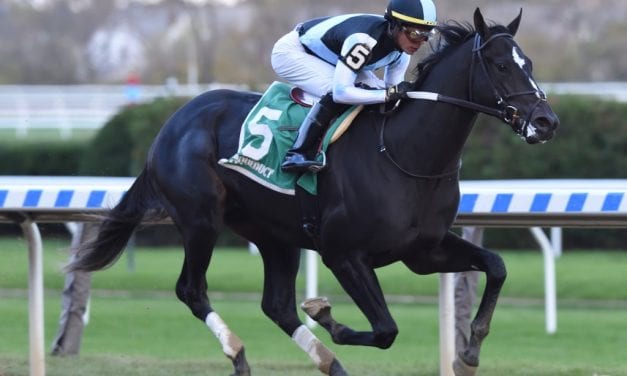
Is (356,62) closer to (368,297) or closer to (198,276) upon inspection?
(368,297)

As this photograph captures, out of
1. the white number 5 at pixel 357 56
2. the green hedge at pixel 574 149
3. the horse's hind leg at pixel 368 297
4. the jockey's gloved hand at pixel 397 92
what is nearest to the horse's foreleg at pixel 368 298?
the horse's hind leg at pixel 368 297

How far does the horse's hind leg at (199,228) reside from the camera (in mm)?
6000

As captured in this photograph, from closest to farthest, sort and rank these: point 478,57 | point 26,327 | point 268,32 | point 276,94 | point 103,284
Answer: point 478,57 → point 276,94 → point 26,327 → point 103,284 → point 268,32

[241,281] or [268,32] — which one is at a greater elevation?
[241,281]

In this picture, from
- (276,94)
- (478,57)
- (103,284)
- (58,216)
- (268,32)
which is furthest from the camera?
(268,32)

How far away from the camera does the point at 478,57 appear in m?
5.26

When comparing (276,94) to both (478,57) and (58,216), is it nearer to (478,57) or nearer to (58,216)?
(478,57)

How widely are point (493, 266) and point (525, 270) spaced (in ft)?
Answer: 23.1

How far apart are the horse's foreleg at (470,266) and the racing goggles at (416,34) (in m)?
0.88

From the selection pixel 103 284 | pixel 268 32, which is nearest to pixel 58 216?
pixel 103 284

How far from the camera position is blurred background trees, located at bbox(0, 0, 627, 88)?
3406cm

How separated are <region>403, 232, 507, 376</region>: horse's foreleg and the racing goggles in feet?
2.87

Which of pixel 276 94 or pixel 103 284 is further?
pixel 103 284

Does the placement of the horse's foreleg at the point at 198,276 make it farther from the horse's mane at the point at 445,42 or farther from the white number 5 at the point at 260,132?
the horse's mane at the point at 445,42
